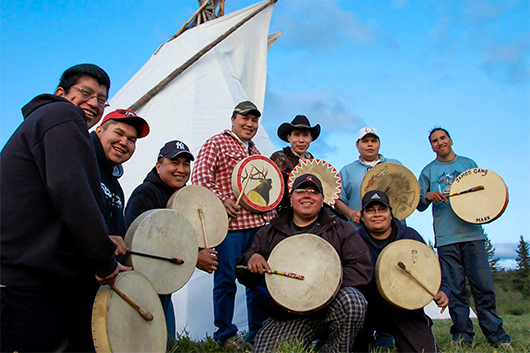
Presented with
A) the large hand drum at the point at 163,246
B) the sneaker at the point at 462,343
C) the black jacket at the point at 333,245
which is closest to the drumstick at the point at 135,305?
the large hand drum at the point at 163,246

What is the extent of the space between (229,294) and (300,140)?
5.72 ft

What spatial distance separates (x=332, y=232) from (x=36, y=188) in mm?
2193

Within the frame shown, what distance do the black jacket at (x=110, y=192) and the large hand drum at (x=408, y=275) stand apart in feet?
6.32

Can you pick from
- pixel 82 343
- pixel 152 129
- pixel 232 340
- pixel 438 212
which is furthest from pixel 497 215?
pixel 152 129

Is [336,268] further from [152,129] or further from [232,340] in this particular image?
[152,129]

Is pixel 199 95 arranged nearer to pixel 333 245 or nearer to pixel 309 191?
pixel 309 191

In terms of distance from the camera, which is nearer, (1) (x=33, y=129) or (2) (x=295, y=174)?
(1) (x=33, y=129)

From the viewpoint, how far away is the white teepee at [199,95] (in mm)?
5281

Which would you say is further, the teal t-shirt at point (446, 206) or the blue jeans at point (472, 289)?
the teal t-shirt at point (446, 206)

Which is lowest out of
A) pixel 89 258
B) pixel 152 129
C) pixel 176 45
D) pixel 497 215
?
pixel 89 258

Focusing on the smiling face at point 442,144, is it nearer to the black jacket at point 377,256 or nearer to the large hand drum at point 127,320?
the black jacket at point 377,256

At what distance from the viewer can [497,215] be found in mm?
4309

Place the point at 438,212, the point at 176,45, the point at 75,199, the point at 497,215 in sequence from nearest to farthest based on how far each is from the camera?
the point at 75,199
the point at 497,215
the point at 438,212
the point at 176,45

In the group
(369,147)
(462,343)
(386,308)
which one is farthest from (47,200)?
(462,343)
